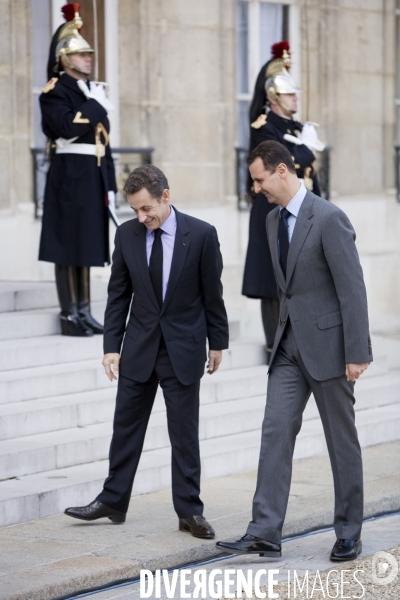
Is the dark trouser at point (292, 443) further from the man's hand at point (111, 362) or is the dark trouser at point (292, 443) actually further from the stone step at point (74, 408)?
the stone step at point (74, 408)

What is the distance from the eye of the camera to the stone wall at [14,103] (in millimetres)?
10773

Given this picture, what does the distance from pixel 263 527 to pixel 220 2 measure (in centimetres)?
784

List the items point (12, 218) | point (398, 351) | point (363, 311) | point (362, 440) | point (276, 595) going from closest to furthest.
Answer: point (276, 595), point (363, 311), point (362, 440), point (12, 218), point (398, 351)

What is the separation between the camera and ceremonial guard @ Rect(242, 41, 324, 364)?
8992mm

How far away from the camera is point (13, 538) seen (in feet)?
20.1

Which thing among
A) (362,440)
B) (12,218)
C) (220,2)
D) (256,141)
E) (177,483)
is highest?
(220,2)

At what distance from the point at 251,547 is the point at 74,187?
3767 millimetres

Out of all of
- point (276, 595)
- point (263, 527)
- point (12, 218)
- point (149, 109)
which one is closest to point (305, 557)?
point (263, 527)

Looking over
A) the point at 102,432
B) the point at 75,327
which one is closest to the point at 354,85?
the point at 75,327

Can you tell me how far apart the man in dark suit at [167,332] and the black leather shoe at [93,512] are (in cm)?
16

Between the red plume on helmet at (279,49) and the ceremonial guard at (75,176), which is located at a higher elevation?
the red plume on helmet at (279,49)

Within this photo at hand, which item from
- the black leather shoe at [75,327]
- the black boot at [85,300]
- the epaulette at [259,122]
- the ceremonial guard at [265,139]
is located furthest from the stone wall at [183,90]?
the black leather shoe at [75,327]

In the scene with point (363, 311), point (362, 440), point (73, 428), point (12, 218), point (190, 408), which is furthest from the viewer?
point (12, 218)

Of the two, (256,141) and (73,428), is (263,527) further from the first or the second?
(256,141)
